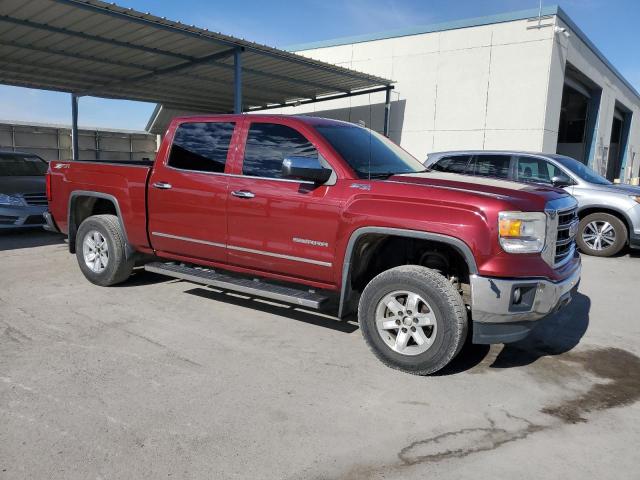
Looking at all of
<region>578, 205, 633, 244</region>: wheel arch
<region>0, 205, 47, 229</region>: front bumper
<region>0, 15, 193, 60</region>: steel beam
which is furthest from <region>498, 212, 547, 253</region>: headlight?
<region>0, 15, 193, 60</region>: steel beam

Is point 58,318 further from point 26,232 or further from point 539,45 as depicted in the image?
point 539,45

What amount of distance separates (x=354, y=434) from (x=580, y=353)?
8.25ft

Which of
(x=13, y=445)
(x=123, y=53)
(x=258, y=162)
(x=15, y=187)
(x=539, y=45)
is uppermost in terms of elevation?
(x=539, y=45)

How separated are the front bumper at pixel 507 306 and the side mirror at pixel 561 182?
17.7ft

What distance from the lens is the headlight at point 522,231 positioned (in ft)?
Answer: 11.3

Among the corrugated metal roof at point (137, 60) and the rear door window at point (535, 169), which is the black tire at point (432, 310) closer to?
the rear door window at point (535, 169)

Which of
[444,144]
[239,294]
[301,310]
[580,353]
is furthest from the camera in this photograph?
[444,144]

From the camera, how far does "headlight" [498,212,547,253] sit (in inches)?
136

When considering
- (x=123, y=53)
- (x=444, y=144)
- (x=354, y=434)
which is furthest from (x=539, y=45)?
(x=354, y=434)

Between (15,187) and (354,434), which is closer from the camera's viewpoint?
(354,434)

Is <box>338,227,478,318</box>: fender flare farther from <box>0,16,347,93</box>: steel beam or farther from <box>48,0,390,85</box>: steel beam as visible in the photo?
<box>0,16,347,93</box>: steel beam

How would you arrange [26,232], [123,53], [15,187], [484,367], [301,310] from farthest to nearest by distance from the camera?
[123,53] < [26,232] < [15,187] < [301,310] < [484,367]

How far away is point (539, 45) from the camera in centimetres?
1484

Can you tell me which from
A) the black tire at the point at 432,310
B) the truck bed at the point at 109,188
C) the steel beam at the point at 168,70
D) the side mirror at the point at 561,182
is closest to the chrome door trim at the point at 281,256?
the black tire at the point at 432,310
